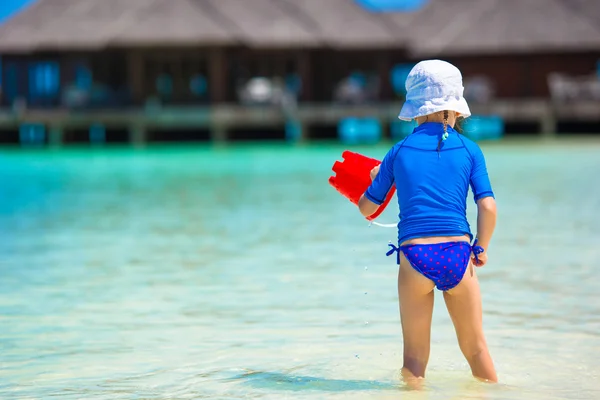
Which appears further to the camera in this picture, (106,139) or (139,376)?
(106,139)

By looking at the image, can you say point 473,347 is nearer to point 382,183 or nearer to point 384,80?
point 382,183

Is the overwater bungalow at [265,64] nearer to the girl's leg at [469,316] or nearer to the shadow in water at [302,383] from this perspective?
the shadow in water at [302,383]

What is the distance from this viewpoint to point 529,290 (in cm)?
783

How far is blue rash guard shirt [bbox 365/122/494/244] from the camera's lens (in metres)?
4.41

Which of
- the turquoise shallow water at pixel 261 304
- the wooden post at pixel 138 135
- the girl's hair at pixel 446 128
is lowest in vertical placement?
the turquoise shallow water at pixel 261 304

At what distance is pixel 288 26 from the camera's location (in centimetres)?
3666

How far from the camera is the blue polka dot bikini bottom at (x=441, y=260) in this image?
4.35m

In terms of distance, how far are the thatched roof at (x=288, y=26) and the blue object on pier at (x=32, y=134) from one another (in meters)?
3.72

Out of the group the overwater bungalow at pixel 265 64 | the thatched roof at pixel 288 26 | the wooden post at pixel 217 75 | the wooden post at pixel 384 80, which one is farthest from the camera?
the wooden post at pixel 384 80

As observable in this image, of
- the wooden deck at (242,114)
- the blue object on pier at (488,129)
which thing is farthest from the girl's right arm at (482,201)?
the wooden deck at (242,114)

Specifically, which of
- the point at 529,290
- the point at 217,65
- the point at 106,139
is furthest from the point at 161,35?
Result: the point at 529,290

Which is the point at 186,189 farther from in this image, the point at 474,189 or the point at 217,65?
the point at 217,65

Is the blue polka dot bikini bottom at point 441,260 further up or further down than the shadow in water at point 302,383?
further up

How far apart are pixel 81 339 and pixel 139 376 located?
1038mm
